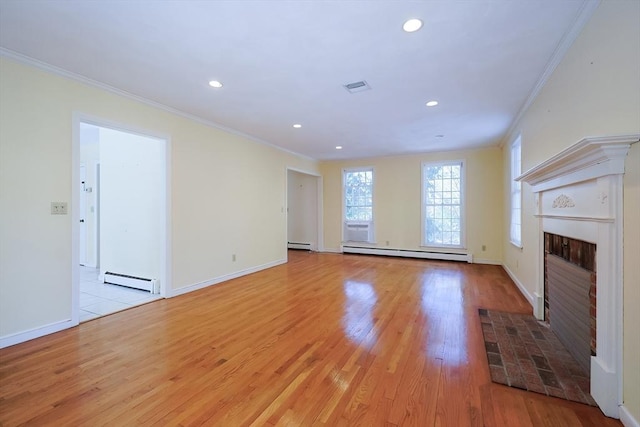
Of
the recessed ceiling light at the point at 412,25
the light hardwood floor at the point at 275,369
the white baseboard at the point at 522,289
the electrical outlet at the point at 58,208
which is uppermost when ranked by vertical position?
the recessed ceiling light at the point at 412,25

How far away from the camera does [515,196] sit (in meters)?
4.60

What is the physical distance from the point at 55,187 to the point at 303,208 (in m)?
6.00

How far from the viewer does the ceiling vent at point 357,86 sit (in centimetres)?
301

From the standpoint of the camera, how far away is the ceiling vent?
3.01 metres

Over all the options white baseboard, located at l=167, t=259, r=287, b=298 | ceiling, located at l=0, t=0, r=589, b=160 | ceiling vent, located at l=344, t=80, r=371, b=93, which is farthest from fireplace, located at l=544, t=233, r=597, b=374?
white baseboard, located at l=167, t=259, r=287, b=298

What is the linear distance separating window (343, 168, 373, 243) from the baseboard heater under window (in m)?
4.81

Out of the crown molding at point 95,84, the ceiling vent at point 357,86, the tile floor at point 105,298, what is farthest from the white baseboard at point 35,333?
the ceiling vent at point 357,86

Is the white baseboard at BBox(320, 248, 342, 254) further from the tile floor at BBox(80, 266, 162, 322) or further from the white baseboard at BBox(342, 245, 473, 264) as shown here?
the tile floor at BBox(80, 266, 162, 322)

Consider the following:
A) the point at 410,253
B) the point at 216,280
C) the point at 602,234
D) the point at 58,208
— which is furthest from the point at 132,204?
the point at 410,253

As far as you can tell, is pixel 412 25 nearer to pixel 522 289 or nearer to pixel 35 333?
pixel 522 289

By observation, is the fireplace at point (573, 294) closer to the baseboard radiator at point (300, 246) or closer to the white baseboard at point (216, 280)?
the white baseboard at point (216, 280)

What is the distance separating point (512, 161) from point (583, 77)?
3.05 meters

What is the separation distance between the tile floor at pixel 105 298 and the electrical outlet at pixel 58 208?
118 centimetres

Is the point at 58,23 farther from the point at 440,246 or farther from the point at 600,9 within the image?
the point at 440,246
